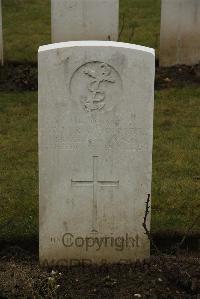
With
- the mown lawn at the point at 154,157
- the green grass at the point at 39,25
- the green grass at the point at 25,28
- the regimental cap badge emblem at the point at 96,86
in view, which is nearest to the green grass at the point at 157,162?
the mown lawn at the point at 154,157

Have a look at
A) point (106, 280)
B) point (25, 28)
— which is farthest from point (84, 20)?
point (106, 280)

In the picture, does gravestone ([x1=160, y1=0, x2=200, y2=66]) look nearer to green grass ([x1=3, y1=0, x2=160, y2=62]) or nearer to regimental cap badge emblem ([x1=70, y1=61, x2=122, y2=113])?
green grass ([x1=3, y1=0, x2=160, y2=62])

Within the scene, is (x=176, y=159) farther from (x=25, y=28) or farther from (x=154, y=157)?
(x=25, y=28)

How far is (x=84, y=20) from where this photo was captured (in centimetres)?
955

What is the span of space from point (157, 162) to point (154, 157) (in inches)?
5.0

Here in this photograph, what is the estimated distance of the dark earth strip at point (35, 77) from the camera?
29.0 ft

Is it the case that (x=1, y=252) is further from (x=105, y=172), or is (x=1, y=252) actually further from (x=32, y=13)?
(x=32, y=13)

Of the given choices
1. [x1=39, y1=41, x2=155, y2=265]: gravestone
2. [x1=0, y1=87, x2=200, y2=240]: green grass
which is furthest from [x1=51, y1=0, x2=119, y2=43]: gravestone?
[x1=39, y1=41, x2=155, y2=265]: gravestone

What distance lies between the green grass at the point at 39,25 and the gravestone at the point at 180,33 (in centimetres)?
80

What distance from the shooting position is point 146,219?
15.7 ft

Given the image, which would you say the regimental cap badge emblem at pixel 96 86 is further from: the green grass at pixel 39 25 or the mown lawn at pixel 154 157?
the green grass at pixel 39 25

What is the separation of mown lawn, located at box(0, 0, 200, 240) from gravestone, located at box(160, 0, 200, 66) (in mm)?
947

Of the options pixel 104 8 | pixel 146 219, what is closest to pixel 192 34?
pixel 104 8

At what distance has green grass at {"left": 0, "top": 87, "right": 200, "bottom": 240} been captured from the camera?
5492 mm
